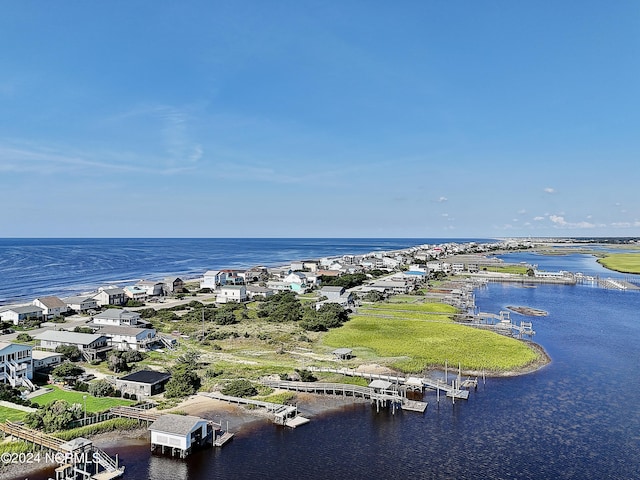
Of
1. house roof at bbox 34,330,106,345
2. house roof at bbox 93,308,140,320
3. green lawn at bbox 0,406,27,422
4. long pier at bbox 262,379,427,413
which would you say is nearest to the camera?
green lawn at bbox 0,406,27,422

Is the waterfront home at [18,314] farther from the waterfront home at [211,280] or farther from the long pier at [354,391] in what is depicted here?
the long pier at [354,391]

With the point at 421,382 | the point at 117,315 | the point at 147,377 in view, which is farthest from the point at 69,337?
the point at 421,382

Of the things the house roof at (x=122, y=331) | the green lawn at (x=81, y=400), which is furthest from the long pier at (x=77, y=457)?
the house roof at (x=122, y=331)

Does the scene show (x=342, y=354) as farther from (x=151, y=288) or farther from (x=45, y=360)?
(x=151, y=288)

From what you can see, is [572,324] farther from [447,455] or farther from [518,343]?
[447,455]

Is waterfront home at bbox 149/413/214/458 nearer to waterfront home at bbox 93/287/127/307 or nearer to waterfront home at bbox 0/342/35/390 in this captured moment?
waterfront home at bbox 0/342/35/390

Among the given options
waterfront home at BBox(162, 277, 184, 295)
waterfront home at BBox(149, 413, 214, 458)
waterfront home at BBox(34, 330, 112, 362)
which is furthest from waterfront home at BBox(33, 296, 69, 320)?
waterfront home at BBox(149, 413, 214, 458)

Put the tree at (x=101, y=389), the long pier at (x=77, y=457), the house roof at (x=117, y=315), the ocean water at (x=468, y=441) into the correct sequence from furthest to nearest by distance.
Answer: the house roof at (x=117, y=315) → the tree at (x=101, y=389) → the ocean water at (x=468, y=441) → the long pier at (x=77, y=457)
